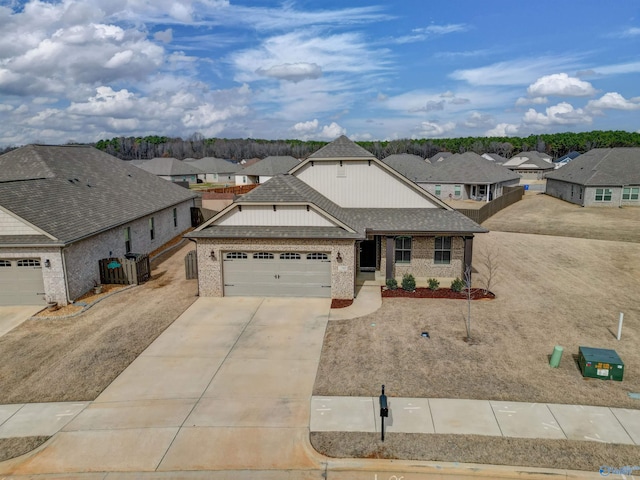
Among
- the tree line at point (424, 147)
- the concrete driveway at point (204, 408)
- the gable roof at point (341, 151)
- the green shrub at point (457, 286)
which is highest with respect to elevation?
the tree line at point (424, 147)

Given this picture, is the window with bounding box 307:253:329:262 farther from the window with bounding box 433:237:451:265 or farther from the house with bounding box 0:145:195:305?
the house with bounding box 0:145:195:305

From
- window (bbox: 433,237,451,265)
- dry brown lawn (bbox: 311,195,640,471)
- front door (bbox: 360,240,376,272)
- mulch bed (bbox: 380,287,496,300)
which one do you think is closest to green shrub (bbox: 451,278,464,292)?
mulch bed (bbox: 380,287,496,300)

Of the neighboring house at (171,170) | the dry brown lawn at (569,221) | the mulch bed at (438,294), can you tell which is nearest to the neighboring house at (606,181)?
the dry brown lawn at (569,221)

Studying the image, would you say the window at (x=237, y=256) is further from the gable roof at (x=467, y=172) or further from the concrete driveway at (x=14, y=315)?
the gable roof at (x=467, y=172)

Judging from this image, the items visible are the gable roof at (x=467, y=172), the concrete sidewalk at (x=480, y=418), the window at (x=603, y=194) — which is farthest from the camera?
the gable roof at (x=467, y=172)

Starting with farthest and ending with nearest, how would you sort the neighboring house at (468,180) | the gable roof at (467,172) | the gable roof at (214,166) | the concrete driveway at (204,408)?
the gable roof at (214,166), the gable roof at (467,172), the neighboring house at (468,180), the concrete driveway at (204,408)

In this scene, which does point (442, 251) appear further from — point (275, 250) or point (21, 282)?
point (21, 282)

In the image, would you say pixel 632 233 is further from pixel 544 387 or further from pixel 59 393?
pixel 59 393

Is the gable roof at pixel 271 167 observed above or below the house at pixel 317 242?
above
